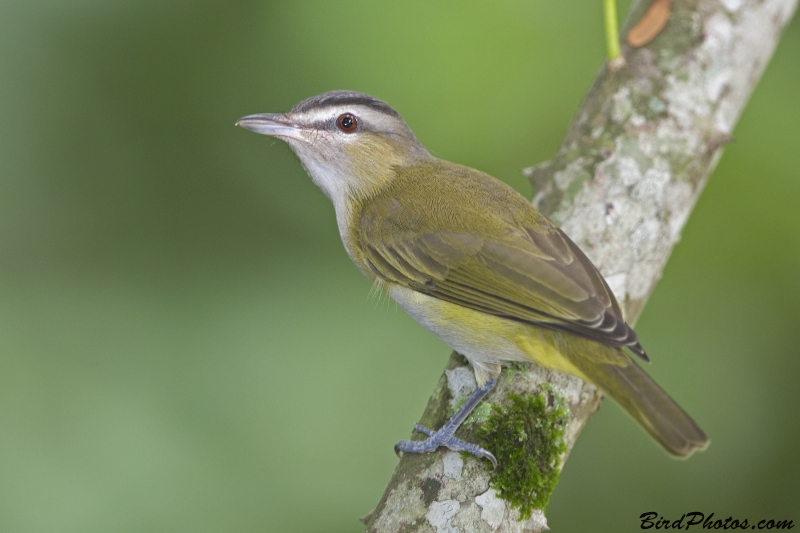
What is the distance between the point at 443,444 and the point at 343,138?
134 cm

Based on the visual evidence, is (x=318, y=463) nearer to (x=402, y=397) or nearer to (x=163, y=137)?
(x=402, y=397)

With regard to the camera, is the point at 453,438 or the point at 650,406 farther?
the point at 453,438

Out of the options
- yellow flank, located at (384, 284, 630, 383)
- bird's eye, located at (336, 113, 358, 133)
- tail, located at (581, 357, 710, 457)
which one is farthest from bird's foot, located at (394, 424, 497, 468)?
bird's eye, located at (336, 113, 358, 133)

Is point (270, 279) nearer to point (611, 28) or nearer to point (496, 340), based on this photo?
point (496, 340)

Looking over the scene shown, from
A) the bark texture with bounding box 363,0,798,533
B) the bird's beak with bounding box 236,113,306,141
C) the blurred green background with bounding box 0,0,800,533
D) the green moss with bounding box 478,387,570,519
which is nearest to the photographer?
the green moss with bounding box 478,387,570,519

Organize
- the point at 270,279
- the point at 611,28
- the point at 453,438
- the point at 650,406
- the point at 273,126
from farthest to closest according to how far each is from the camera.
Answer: the point at 270,279, the point at 611,28, the point at 273,126, the point at 453,438, the point at 650,406

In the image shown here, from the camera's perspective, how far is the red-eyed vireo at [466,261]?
242 centimetres

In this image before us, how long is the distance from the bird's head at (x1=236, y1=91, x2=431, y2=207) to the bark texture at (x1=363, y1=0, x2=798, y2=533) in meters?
0.68

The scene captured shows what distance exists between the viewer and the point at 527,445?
98.9 inches

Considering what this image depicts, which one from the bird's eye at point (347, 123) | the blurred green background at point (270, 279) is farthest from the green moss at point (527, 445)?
the bird's eye at point (347, 123)

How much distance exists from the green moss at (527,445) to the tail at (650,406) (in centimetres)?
26

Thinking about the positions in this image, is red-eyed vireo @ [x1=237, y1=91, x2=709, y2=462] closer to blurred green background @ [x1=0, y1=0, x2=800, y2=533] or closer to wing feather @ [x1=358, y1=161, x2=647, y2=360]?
wing feather @ [x1=358, y1=161, x2=647, y2=360]

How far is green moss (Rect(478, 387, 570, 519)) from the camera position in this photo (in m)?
2.37

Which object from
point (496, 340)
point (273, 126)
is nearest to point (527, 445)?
point (496, 340)
